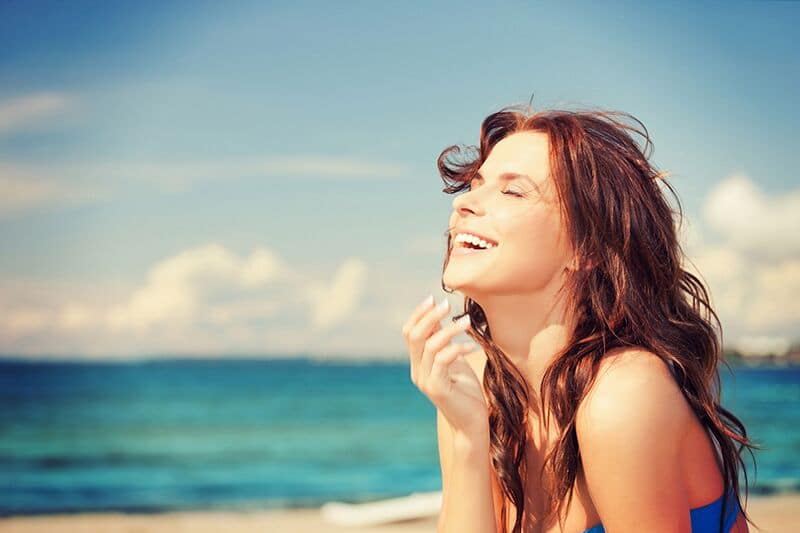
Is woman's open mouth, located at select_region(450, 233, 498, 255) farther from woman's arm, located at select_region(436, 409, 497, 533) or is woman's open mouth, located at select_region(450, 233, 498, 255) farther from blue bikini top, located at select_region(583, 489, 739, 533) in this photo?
blue bikini top, located at select_region(583, 489, 739, 533)

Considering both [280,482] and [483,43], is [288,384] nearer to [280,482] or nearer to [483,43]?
[280,482]

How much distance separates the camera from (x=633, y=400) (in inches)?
69.9

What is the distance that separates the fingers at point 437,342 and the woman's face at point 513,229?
0.13m

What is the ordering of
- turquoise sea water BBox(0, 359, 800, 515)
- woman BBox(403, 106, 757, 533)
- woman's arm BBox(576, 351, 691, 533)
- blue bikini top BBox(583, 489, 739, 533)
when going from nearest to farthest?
woman's arm BBox(576, 351, 691, 533) → woman BBox(403, 106, 757, 533) → blue bikini top BBox(583, 489, 739, 533) → turquoise sea water BBox(0, 359, 800, 515)

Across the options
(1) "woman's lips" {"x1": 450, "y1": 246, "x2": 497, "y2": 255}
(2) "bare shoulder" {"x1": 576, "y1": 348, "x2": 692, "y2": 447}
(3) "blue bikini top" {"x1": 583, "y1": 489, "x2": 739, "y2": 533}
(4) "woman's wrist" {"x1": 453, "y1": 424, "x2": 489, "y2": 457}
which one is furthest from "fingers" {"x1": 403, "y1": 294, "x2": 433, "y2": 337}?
(3) "blue bikini top" {"x1": 583, "y1": 489, "x2": 739, "y2": 533}

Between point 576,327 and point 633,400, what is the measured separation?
0.29 metres

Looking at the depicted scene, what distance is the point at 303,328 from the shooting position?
24609 mm

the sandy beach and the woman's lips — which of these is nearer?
the woman's lips

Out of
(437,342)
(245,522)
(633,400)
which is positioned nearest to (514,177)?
(437,342)

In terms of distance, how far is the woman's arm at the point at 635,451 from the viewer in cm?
175

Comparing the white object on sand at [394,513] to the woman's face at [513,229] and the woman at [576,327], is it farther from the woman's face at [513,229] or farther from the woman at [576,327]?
the woman's face at [513,229]

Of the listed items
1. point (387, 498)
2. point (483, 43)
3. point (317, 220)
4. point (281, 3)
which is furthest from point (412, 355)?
point (317, 220)

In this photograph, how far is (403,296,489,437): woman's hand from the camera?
6.04 ft

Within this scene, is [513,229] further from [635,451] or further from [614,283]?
[635,451]
